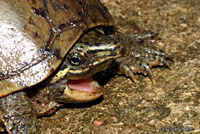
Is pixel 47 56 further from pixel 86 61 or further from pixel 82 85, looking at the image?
pixel 82 85

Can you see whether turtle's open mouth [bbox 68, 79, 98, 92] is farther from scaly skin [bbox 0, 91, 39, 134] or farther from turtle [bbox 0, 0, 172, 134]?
scaly skin [bbox 0, 91, 39, 134]

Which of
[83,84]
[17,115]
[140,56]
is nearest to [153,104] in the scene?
[83,84]

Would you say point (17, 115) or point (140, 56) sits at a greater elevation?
point (17, 115)

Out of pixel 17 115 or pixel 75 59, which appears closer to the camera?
pixel 17 115

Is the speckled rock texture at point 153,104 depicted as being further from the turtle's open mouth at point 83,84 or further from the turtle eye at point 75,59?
the turtle eye at point 75,59

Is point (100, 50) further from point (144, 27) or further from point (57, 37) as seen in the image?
point (144, 27)

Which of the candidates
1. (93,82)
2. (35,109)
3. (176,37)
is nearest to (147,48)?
(176,37)

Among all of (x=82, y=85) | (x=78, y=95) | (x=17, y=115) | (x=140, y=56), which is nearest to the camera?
(x=17, y=115)

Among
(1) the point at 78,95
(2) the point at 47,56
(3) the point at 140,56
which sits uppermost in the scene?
(2) the point at 47,56
